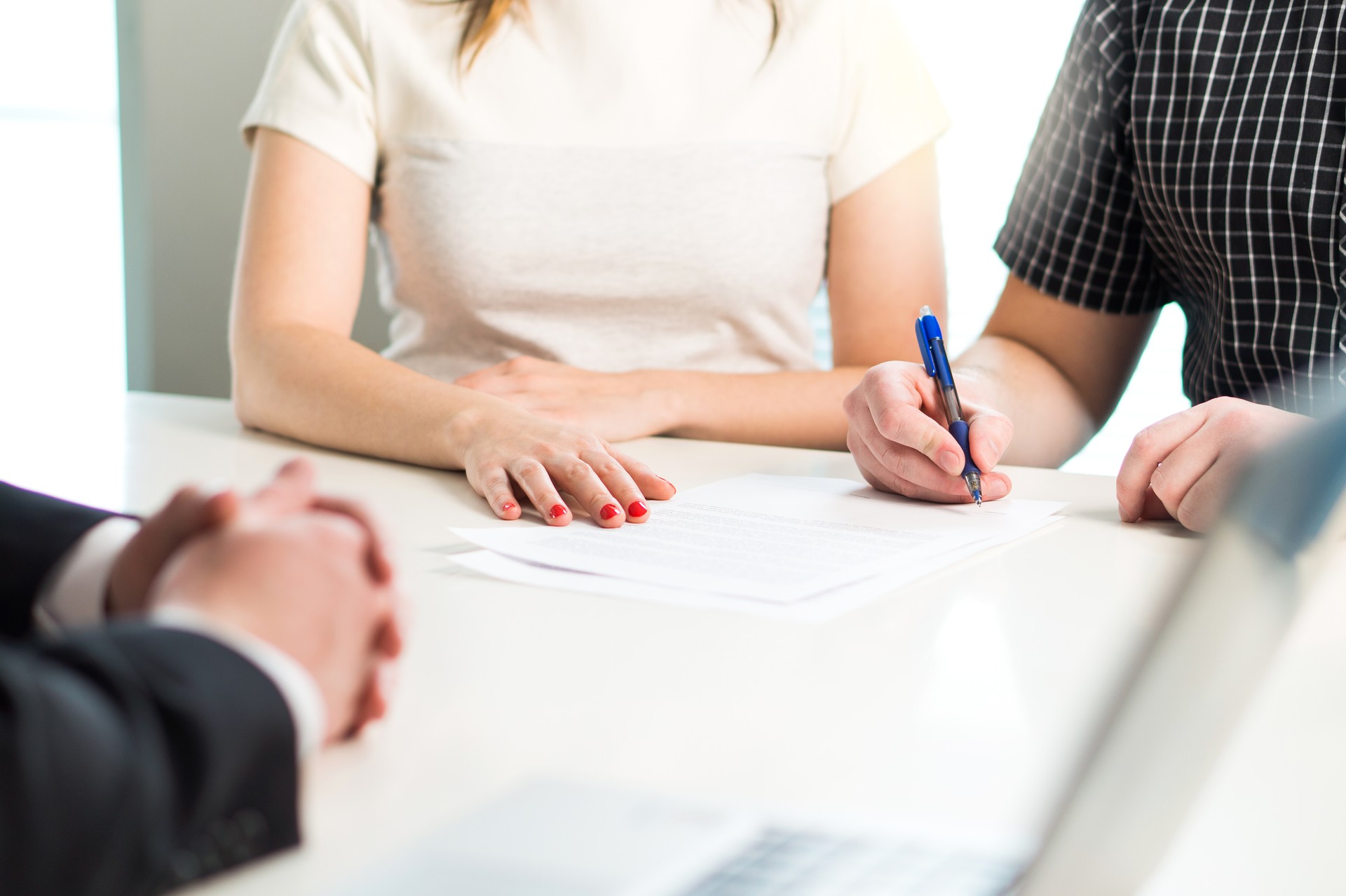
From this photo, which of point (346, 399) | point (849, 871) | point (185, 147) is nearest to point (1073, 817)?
point (849, 871)

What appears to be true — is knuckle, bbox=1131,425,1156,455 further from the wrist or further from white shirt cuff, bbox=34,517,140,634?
white shirt cuff, bbox=34,517,140,634

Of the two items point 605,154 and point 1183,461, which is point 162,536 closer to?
point 1183,461

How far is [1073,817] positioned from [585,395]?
24.8 inches

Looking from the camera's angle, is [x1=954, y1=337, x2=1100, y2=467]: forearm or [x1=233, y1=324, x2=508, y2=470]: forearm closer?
[x1=233, y1=324, x2=508, y2=470]: forearm

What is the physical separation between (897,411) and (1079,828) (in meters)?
0.44

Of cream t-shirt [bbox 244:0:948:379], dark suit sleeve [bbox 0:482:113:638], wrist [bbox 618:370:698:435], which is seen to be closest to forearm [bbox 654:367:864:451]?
wrist [bbox 618:370:698:435]

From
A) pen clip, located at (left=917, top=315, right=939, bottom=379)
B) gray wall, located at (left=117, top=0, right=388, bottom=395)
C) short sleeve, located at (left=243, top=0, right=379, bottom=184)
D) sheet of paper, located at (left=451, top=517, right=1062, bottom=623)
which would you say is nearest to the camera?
→ sheet of paper, located at (left=451, top=517, right=1062, bottom=623)

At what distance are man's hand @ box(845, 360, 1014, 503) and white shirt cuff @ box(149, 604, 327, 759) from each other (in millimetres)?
411

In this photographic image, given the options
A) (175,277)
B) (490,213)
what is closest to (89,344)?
(490,213)

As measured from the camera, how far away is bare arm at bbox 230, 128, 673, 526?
0.52 m

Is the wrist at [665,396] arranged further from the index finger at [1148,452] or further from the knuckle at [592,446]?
the index finger at [1148,452]

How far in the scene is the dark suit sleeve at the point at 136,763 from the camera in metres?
0.14

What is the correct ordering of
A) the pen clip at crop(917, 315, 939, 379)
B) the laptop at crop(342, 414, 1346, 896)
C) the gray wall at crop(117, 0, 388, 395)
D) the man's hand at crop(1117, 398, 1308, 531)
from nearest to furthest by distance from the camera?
the laptop at crop(342, 414, 1346, 896) → the man's hand at crop(1117, 398, 1308, 531) → the pen clip at crop(917, 315, 939, 379) → the gray wall at crop(117, 0, 388, 395)

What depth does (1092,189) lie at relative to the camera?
33.7 inches
